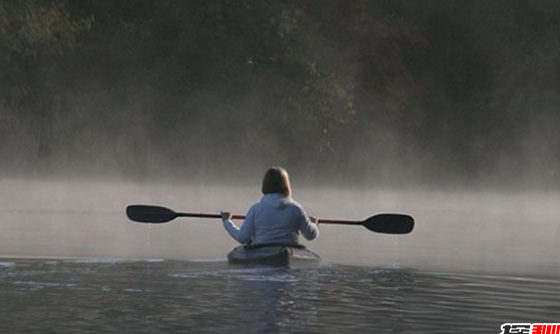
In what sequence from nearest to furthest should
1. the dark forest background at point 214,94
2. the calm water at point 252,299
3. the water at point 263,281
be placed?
the calm water at point 252,299 → the water at point 263,281 → the dark forest background at point 214,94

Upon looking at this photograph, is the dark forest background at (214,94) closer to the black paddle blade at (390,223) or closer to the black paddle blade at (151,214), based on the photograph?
the black paddle blade at (151,214)

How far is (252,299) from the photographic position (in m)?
14.7

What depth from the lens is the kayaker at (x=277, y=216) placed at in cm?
1836

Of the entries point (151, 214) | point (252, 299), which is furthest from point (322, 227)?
point (252, 299)

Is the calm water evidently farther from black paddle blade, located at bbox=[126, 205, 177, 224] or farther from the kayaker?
black paddle blade, located at bbox=[126, 205, 177, 224]

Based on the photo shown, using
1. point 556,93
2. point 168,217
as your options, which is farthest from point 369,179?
point 168,217

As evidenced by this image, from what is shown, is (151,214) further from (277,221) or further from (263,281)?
Answer: (263,281)

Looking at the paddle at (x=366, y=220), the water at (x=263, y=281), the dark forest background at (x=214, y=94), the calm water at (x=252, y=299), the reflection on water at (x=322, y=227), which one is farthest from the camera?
the dark forest background at (x=214, y=94)

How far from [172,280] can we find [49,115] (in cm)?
3699

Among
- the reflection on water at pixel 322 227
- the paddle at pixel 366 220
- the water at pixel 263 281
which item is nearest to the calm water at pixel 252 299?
the water at pixel 263 281

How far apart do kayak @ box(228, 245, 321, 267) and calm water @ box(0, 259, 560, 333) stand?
0.24 meters

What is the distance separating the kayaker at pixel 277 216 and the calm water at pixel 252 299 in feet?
1.90

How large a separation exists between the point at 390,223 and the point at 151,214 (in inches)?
114

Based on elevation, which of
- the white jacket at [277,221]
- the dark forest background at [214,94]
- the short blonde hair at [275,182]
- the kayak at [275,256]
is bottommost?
the kayak at [275,256]
